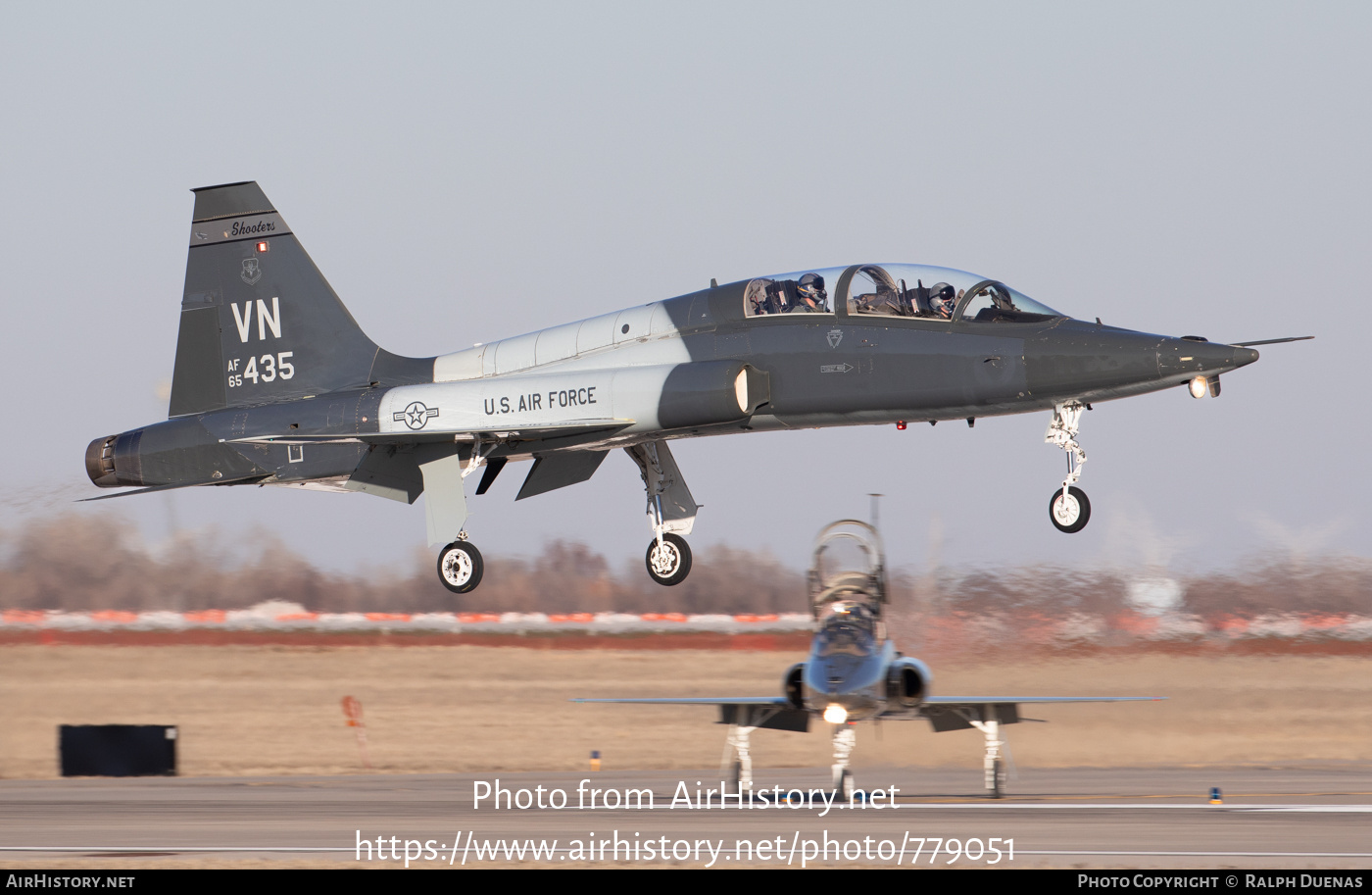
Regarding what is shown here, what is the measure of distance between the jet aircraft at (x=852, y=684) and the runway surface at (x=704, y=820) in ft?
3.58

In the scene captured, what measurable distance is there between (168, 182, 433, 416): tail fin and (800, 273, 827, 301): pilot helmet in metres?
6.12

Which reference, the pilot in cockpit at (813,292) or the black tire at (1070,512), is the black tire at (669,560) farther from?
the black tire at (1070,512)

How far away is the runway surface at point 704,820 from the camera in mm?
19953

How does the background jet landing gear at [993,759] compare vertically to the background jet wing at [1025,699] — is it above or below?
below

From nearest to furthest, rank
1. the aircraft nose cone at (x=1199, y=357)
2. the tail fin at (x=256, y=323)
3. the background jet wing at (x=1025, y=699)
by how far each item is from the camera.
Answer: the aircraft nose cone at (x=1199, y=357) → the tail fin at (x=256, y=323) → the background jet wing at (x=1025, y=699)

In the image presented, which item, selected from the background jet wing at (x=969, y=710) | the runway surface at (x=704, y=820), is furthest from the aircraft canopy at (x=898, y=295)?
the background jet wing at (x=969, y=710)

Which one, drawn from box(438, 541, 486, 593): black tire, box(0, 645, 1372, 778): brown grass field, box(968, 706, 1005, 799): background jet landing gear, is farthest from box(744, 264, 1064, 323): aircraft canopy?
box(0, 645, 1372, 778): brown grass field

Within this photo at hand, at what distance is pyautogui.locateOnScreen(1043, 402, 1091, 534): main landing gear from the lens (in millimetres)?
18703

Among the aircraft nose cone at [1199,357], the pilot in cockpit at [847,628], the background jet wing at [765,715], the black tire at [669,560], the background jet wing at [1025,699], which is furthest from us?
the background jet wing at [765,715]

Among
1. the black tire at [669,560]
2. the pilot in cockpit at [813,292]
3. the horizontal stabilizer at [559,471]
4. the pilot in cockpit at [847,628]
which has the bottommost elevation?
the pilot in cockpit at [847,628]

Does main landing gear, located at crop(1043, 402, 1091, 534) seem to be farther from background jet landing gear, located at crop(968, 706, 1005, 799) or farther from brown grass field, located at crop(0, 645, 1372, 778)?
brown grass field, located at crop(0, 645, 1372, 778)

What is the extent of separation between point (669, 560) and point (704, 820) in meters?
3.69
